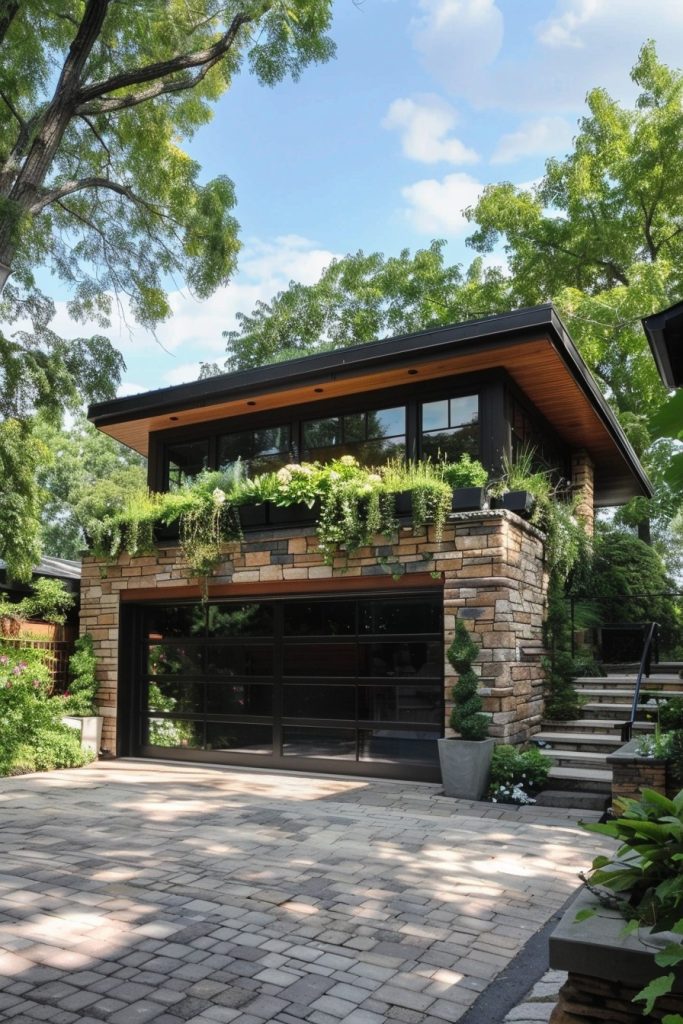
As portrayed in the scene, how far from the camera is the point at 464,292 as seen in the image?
23859 millimetres

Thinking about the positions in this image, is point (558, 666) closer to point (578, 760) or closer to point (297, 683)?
point (578, 760)

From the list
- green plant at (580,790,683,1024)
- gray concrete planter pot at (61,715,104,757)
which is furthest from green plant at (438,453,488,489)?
green plant at (580,790,683,1024)

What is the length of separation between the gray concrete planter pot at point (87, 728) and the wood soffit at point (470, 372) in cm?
433

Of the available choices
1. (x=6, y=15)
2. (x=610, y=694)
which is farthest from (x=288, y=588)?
(x=6, y=15)

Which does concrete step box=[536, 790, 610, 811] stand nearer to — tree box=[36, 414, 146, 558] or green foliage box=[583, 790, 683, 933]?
green foliage box=[583, 790, 683, 933]

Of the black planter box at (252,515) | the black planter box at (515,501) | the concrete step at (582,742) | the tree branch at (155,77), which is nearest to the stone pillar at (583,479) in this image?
the black planter box at (515,501)

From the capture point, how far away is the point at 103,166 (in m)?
12.8

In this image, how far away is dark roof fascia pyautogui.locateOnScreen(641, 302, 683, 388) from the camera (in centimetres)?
503

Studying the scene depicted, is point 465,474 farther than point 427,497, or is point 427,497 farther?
point 465,474

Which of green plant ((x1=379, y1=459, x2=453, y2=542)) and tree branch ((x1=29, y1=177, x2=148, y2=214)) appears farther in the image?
tree branch ((x1=29, y1=177, x2=148, y2=214))

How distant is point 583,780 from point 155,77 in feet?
33.0

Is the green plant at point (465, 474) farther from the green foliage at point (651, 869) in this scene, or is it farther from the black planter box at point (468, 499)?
the green foliage at point (651, 869)

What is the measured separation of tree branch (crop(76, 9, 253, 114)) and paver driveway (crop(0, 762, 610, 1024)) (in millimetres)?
8509

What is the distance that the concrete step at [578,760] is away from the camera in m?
8.11
